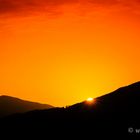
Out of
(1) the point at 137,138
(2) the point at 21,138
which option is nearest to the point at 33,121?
(2) the point at 21,138

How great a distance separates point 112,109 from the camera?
66500 mm

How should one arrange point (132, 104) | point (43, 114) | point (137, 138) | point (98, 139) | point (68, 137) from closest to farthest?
point (137, 138) < point (98, 139) < point (68, 137) < point (132, 104) < point (43, 114)

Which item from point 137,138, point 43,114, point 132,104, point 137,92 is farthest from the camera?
point 43,114

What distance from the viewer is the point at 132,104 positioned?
2495 inches

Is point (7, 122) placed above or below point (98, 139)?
above

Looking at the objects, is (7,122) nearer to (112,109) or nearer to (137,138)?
(112,109)

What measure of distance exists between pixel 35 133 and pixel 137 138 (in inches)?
1069

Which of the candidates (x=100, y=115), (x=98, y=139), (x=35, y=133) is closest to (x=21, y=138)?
(x=35, y=133)

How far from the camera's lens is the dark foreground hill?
181 feet

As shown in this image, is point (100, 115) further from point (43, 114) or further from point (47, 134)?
point (43, 114)

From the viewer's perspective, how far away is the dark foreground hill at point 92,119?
55.0 metres

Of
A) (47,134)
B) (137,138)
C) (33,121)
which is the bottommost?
(137,138)

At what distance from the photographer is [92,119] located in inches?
2569

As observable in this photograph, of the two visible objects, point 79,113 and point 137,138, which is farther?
point 79,113
